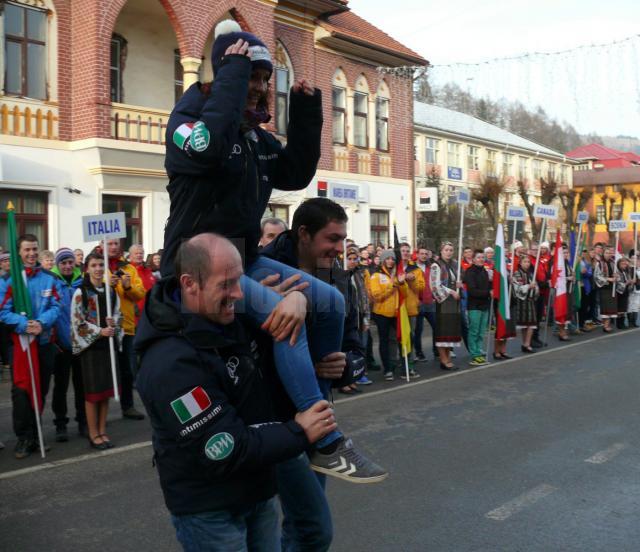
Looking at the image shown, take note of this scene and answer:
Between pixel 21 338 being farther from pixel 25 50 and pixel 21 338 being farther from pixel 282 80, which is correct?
pixel 282 80

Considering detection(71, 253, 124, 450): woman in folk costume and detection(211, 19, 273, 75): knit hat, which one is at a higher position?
detection(211, 19, 273, 75): knit hat

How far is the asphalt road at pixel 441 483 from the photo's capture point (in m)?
4.90

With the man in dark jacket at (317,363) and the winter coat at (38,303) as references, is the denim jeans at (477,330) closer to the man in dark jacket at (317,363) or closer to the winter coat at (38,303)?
the winter coat at (38,303)

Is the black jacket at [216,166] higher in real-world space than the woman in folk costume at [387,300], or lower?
higher

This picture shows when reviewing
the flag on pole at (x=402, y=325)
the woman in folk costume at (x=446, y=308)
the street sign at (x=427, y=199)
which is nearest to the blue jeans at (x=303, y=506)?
the flag on pole at (x=402, y=325)

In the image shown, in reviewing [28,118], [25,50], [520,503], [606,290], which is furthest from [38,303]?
[606,290]

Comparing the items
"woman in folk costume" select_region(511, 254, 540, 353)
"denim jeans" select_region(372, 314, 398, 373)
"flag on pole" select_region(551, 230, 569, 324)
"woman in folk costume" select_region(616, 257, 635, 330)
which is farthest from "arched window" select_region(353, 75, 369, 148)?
"denim jeans" select_region(372, 314, 398, 373)

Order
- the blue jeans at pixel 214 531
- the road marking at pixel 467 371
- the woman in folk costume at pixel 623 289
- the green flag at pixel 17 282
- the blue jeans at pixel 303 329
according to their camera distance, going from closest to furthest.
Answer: the blue jeans at pixel 214 531
the blue jeans at pixel 303 329
the green flag at pixel 17 282
the road marking at pixel 467 371
the woman in folk costume at pixel 623 289

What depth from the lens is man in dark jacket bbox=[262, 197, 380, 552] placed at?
3.08 metres

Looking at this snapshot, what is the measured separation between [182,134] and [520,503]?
13.1ft

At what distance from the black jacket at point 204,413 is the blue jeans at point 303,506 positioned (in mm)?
460

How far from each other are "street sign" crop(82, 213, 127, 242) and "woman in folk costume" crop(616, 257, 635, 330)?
44.6 ft

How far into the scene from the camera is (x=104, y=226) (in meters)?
9.79

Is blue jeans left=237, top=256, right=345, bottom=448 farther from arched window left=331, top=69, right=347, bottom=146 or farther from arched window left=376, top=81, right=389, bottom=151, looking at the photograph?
arched window left=376, top=81, right=389, bottom=151
